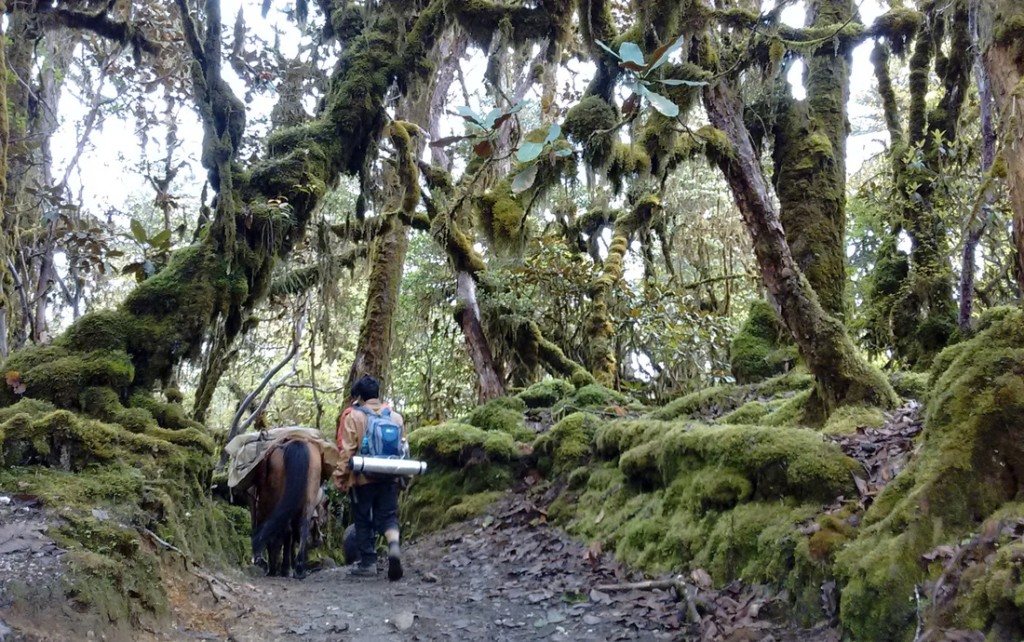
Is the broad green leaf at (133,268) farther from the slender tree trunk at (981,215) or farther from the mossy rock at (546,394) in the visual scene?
the slender tree trunk at (981,215)

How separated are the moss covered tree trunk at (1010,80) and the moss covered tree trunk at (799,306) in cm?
232

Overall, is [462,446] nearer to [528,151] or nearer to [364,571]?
[364,571]

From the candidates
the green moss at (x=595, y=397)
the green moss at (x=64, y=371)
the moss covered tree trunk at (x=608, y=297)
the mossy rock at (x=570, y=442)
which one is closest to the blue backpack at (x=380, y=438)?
the mossy rock at (x=570, y=442)

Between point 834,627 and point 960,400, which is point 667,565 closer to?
point 834,627

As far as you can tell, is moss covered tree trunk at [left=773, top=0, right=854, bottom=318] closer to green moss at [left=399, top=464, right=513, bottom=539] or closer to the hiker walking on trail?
green moss at [left=399, top=464, right=513, bottom=539]

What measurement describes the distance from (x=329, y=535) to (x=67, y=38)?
10.2 metres

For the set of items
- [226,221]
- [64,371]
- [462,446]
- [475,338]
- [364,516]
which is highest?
[226,221]

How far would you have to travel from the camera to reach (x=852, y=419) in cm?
575

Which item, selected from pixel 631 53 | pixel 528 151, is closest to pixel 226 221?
pixel 528 151

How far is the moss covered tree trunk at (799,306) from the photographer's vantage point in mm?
6043

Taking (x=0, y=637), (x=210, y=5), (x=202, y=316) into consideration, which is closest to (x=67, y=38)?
(x=210, y=5)

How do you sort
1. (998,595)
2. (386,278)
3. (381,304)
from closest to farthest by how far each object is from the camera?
(998,595)
(381,304)
(386,278)

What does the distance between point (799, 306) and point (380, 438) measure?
3.97m

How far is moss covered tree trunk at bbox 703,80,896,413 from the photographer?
19.8ft
